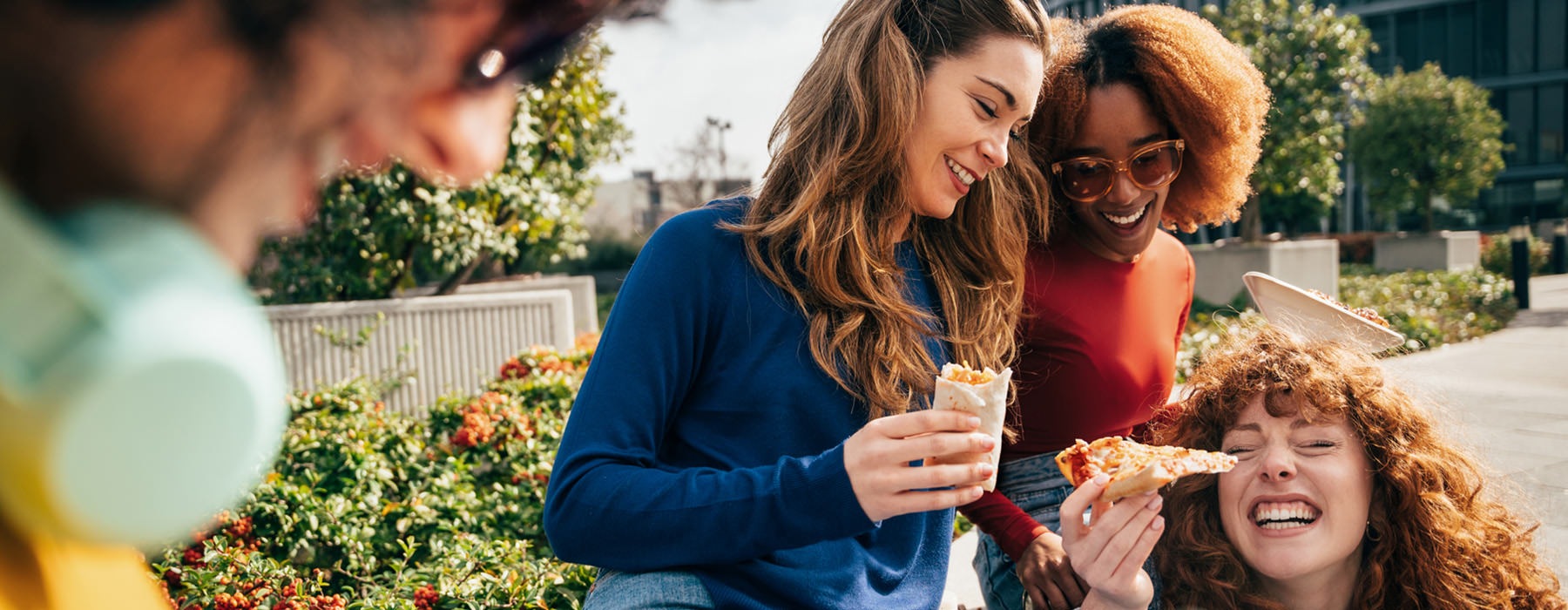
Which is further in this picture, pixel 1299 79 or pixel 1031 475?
pixel 1299 79

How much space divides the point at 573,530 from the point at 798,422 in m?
0.52

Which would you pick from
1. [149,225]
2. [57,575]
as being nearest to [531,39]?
[149,225]

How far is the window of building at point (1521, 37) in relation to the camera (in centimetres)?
3747

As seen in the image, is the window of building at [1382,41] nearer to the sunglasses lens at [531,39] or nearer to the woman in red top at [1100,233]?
the woman in red top at [1100,233]

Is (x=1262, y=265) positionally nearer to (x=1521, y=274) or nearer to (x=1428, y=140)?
(x=1521, y=274)

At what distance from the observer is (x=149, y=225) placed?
47cm

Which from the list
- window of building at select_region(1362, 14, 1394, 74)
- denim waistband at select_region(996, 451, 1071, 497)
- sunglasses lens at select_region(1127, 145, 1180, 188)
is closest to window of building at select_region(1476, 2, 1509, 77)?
window of building at select_region(1362, 14, 1394, 74)

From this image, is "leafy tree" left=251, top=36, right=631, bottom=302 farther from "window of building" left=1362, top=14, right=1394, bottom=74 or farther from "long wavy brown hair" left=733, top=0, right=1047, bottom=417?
"window of building" left=1362, top=14, right=1394, bottom=74

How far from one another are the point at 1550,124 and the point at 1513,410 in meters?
37.6

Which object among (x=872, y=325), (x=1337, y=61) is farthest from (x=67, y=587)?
(x=1337, y=61)

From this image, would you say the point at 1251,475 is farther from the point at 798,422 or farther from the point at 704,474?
the point at 704,474

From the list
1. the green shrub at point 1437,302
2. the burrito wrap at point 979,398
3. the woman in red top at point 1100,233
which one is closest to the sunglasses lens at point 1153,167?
the woman in red top at point 1100,233

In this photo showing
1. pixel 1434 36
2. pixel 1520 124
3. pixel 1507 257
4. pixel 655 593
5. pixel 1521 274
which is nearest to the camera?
pixel 655 593

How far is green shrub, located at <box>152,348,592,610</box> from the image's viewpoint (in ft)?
10.1
